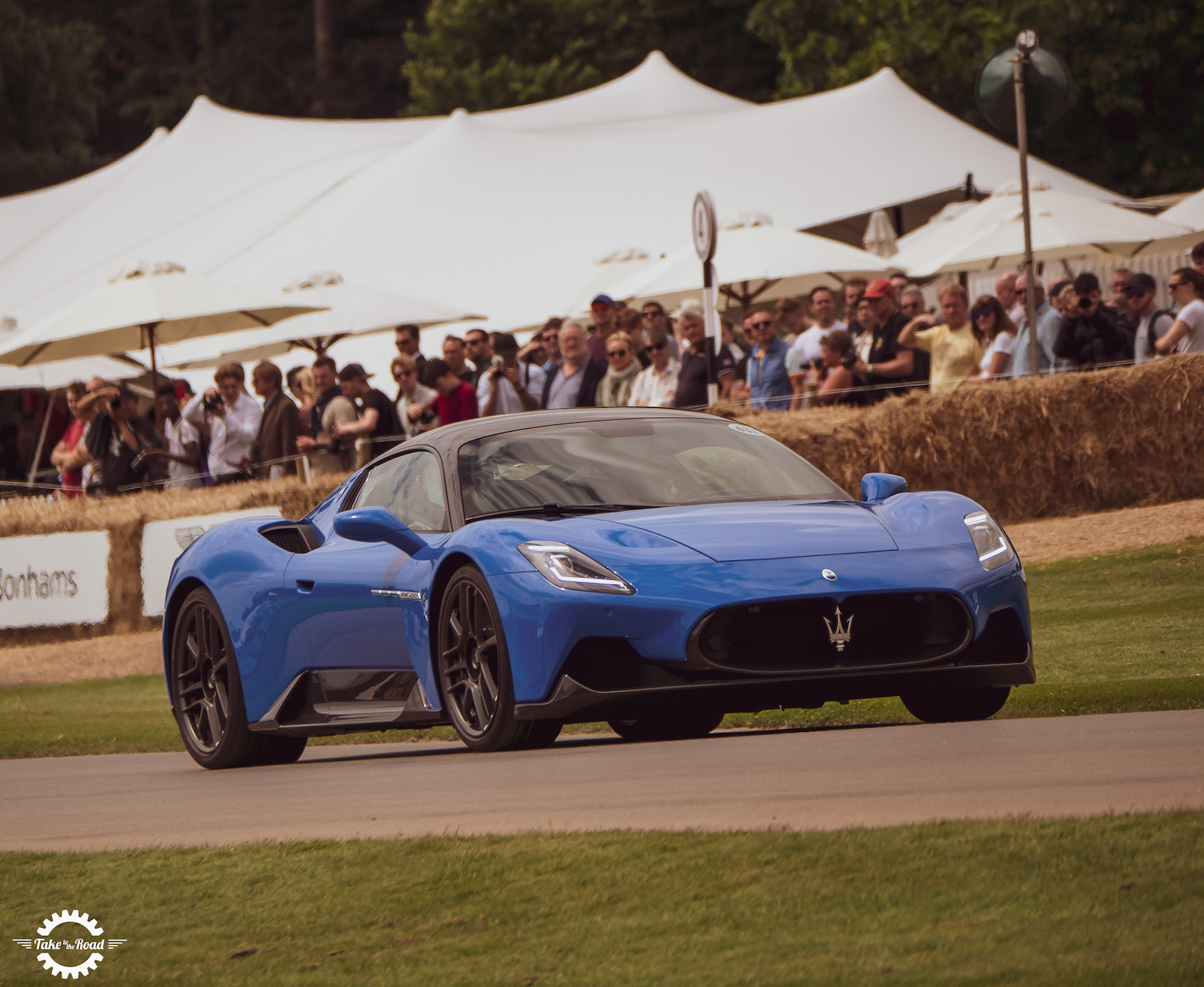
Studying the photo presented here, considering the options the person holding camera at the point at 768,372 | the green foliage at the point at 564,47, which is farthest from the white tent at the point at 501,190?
the green foliage at the point at 564,47

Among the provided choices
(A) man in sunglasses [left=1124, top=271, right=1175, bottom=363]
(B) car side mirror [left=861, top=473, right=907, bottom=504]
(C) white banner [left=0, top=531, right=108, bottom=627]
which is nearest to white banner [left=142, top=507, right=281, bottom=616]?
(C) white banner [left=0, top=531, right=108, bottom=627]

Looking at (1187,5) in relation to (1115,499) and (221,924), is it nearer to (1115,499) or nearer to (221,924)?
(1115,499)

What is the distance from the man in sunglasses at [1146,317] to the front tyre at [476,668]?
32.0ft

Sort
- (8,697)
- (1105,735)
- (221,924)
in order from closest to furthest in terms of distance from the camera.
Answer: (221,924) < (1105,735) < (8,697)

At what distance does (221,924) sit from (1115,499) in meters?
12.7

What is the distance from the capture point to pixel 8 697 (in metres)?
16.2

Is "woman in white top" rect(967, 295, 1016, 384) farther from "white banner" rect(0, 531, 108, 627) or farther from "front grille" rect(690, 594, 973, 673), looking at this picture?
"front grille" rect(690, 594, 973, 673)

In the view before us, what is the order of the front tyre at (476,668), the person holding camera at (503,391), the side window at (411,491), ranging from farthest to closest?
the person holding camera at (503,391), the side window at (411,491), the front tyre at (476,668)

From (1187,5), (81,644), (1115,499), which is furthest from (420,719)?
(1187,5)

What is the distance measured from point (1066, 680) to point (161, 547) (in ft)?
32.9

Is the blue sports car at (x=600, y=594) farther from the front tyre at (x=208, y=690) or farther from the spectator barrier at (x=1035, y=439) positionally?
the spectator barrier at (x=1035, y=439)

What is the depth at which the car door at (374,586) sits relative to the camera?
26.9 ft

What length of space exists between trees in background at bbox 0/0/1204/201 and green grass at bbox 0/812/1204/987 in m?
30.0

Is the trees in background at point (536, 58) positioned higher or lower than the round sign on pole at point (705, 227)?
higher
